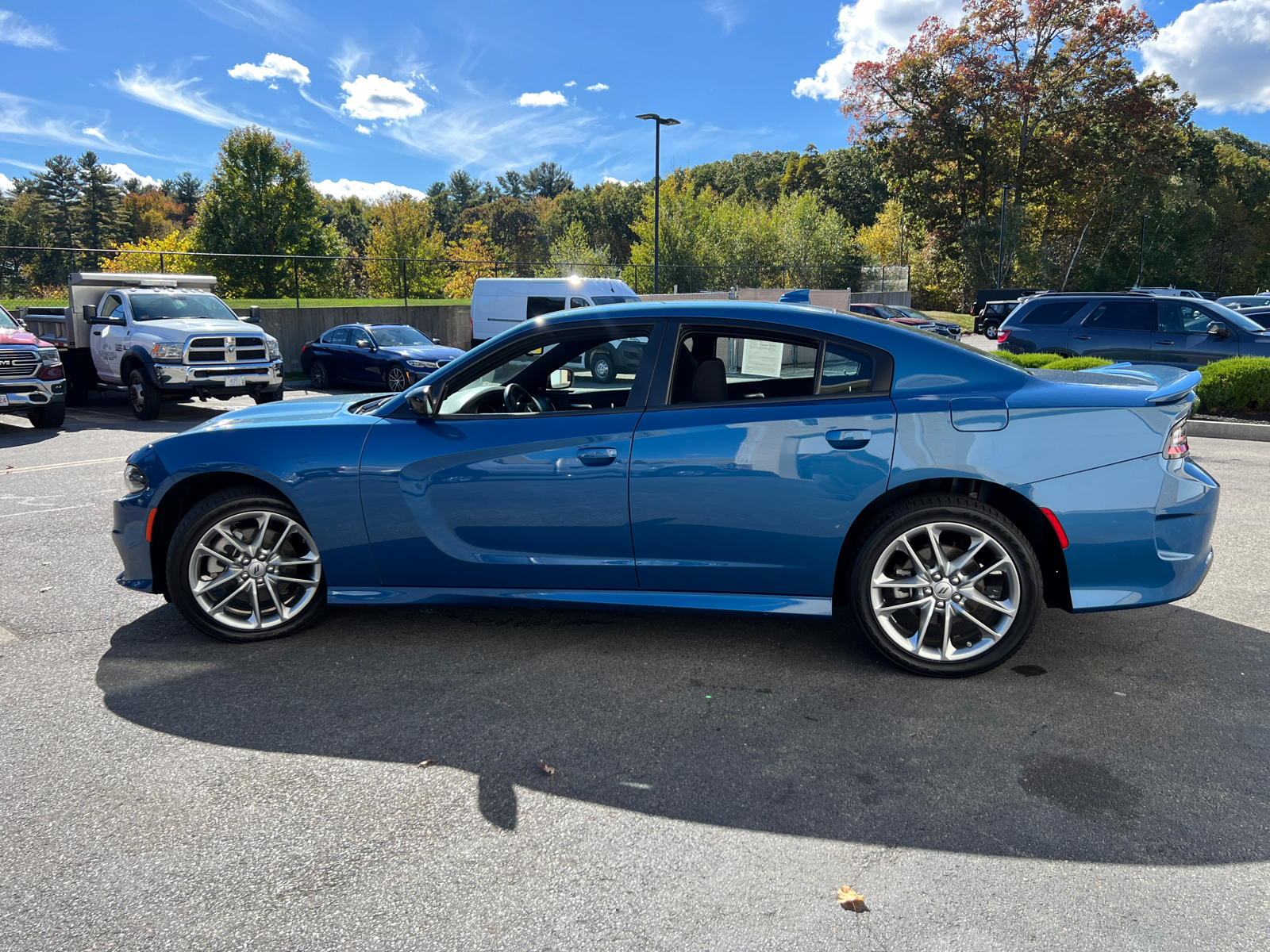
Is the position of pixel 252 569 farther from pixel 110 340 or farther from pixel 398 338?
pixel 398 338

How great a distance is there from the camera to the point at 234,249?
43.1m

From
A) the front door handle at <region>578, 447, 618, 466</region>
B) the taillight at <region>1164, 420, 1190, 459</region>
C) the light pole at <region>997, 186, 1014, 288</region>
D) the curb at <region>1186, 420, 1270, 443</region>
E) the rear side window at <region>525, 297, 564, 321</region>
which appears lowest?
the curb at <region>1186, 420, 1270, 443</region>

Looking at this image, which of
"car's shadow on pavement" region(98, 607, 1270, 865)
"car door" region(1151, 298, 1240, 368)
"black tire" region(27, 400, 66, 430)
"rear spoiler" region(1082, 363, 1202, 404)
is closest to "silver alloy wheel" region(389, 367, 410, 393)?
"black tire" region(27, 400, 66, 430)

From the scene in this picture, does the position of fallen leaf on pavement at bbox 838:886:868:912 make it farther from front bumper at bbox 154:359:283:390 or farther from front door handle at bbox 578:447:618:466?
front bumper at bbox 154:359:283:390

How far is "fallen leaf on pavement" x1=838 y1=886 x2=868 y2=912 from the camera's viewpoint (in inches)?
91.3

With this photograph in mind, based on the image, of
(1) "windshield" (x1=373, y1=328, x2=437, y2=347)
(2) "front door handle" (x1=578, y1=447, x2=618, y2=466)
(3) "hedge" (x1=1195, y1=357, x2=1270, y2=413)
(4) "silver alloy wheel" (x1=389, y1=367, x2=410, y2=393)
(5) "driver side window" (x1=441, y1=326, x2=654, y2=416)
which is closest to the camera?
(2) "front door handle" (x1=578, y1=447, x2=618, y2=466)

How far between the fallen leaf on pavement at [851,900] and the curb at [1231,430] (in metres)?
10.3

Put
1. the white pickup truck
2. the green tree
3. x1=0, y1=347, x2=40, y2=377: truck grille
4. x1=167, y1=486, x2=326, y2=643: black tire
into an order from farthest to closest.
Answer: the green tree, the white pickup truck, x1=0, y1=347, x2=40, y2=377: truck grille, x1=167, y1=486, x2=326, y2=643: black tire

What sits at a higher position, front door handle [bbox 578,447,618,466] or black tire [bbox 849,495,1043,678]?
front door handle [bbox 578,447,618,466]

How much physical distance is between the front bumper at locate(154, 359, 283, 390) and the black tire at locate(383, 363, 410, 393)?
8.93ft

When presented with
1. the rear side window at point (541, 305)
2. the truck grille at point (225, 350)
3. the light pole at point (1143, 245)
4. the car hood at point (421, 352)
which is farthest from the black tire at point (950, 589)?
the light pole at point (1143, 245)

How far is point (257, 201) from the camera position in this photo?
4538cm

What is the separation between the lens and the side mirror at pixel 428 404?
3969 millimetres

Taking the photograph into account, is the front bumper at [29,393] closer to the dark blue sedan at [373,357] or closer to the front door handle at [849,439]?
→ the dark blue sedan at [373,357]
